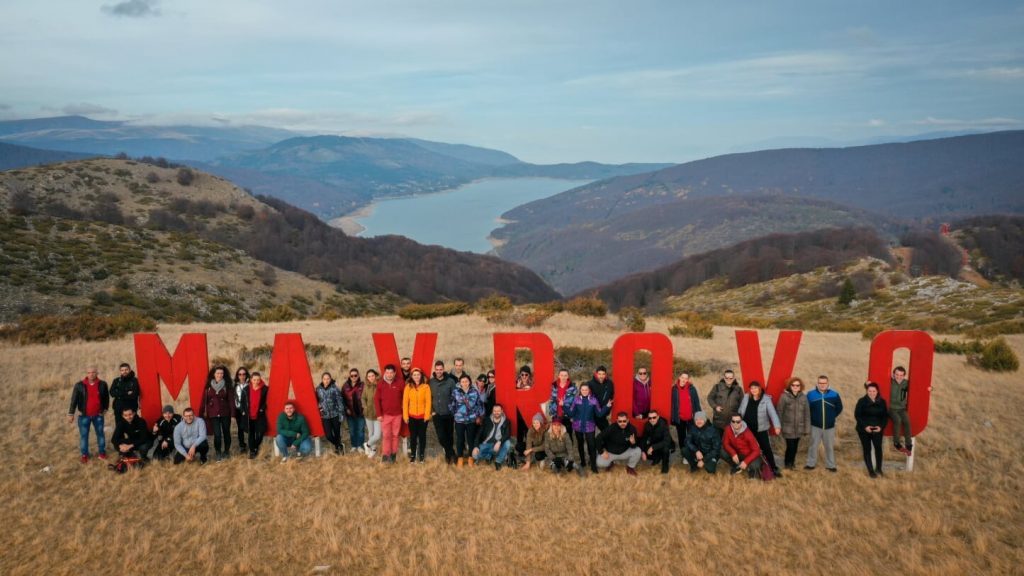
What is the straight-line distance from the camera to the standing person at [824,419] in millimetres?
10625

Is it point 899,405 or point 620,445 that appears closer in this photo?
point 899,405

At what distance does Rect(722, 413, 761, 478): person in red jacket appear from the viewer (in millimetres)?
10516

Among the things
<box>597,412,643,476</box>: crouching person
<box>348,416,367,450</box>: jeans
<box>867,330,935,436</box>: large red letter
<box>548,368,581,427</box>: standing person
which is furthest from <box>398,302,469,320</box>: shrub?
<box>867,330,935,436</box>: large red letter

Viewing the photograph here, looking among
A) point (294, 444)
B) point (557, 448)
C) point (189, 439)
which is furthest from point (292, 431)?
point (557, 448)

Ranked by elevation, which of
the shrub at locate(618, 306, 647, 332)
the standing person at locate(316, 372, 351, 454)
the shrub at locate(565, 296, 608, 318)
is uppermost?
the standing person at locate(316, 372, 351, 454)

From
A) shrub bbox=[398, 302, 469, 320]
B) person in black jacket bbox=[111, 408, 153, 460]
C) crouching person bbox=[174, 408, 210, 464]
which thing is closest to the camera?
person in black jacket bbox=[111, 408, 153, 460]

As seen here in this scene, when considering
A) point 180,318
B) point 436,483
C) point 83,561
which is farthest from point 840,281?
point 83,561

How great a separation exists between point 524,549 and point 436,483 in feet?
8.88

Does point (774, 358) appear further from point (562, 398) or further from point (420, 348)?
point (420, 348)

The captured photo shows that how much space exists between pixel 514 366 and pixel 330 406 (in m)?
3.53

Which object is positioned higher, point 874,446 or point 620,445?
point 874,446

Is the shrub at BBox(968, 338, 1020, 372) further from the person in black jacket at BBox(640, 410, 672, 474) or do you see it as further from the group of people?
the person in black jacket at BBox(640, 410, 672, 474)

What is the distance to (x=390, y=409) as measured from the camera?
37.3 feet

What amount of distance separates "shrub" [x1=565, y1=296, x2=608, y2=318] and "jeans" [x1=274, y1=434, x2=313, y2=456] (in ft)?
61.0
